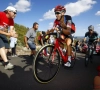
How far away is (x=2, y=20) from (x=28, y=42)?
3764 mm

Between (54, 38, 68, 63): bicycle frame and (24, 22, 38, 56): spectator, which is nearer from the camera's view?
(54, 38, 68, 63): bicycle frame

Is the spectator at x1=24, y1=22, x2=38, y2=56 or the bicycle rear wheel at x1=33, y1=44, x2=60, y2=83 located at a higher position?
the spectator at x1=24, y1=22, x2=38, y2=56

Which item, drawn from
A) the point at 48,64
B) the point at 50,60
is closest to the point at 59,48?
the point at 50,60

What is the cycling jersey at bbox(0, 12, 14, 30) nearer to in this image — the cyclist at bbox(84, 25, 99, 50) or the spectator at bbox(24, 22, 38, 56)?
the spectator at bbox(24, 22, 38, 56)

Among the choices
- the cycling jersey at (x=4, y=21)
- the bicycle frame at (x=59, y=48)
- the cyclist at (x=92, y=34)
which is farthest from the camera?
the cyclist at (x=92, y=34)

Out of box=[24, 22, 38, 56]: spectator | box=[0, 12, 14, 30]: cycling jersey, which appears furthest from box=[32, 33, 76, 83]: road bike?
box=[24, 22, 38, 56]: spectator

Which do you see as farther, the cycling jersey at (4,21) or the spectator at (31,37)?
the spectator at (31,37)

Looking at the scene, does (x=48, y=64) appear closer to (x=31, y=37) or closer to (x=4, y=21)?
(x=4, y=21)

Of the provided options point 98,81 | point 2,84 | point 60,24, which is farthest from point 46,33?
point 98,81

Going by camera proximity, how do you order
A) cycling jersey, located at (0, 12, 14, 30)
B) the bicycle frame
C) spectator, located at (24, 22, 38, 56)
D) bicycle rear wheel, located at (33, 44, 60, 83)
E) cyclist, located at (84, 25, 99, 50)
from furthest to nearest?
spectator, located at (24, 22, 38, 56)
cyclist, located at (84, 25, 99, 50)
cycling jersey, located at (0, 12, 14, 30)
the bicycle frame
bicycle rear wheel, located at (33, 44, 60, 83)

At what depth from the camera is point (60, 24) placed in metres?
5.23

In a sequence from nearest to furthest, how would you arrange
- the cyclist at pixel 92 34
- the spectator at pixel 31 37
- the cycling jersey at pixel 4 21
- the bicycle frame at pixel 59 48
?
the bicycle frame at pixel 59 48
the cycling jersey at pixel 4 21
the cyclist at pixel 92 34
the spectator at pixel 31 37

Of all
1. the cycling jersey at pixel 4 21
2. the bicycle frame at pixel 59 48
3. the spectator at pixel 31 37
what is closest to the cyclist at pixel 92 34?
the spectator at pixel 31 37

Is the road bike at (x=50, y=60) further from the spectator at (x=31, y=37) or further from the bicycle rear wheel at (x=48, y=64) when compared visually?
the spectator at (x=31, y=37)
